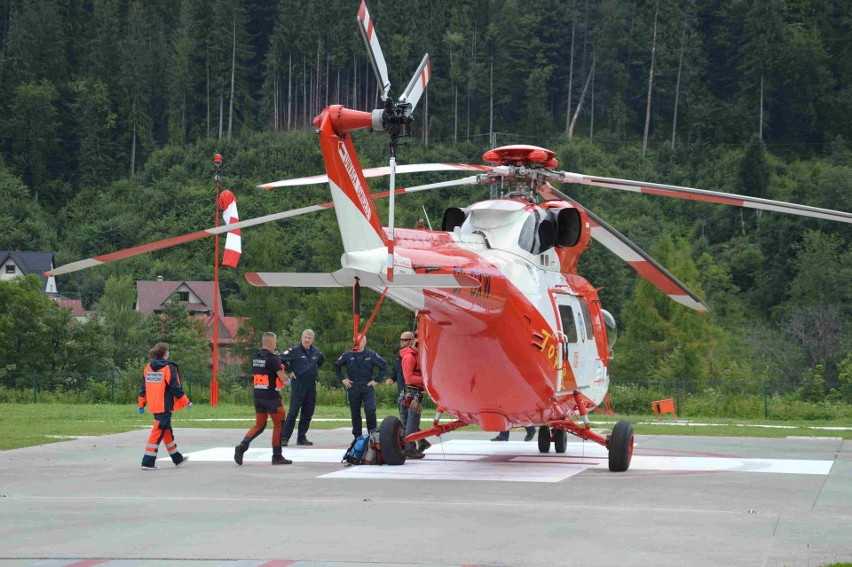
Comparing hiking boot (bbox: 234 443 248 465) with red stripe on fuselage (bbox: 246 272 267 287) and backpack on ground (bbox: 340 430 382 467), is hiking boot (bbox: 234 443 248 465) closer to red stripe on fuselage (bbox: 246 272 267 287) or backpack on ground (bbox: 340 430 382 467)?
backpack on ground (bbox: 340 430 382 467)

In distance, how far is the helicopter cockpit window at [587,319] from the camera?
17125 mm

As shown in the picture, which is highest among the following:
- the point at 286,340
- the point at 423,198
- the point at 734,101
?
the point at 734,101

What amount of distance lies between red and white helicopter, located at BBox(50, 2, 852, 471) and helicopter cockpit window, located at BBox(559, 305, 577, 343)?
0.03 meters

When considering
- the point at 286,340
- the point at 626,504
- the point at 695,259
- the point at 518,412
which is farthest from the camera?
the point at 695,259

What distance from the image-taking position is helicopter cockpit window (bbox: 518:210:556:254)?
15.5 m

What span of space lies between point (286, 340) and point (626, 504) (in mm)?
59764

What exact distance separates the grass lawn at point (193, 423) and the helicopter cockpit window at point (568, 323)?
8.29m

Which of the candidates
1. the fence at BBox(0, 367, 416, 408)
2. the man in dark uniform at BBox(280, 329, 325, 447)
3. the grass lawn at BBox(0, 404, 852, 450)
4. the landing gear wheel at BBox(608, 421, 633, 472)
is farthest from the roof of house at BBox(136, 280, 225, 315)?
the landing gear wheel at BBox(608, 421, 633, 472)

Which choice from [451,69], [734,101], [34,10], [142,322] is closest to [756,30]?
[734,101]

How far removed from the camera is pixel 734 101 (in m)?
121

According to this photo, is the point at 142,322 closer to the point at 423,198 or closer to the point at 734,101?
the point at 423,198

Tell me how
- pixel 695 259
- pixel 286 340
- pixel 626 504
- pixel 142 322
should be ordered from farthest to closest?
pixel 695 259 < pixel 142 322 < pixel 286 340 < pixel 626 504

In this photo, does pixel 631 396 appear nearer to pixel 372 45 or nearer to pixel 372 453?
pixel 372 453

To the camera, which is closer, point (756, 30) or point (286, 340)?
point (286, 340)
